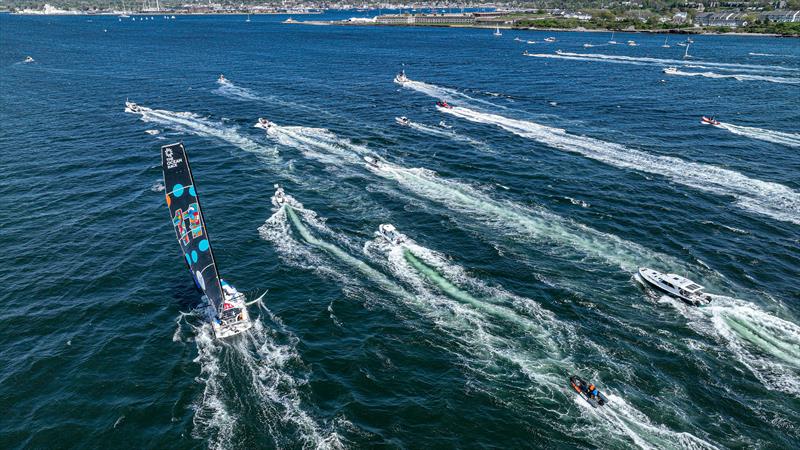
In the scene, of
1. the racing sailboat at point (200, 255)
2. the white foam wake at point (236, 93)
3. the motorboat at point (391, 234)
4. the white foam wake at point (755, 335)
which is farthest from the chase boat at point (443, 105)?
the racing sailboat at point (200, 255)

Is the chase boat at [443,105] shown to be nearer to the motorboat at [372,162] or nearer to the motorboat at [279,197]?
the motorboat at [372,162]

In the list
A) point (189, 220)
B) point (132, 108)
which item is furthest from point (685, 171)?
point (132, 108)

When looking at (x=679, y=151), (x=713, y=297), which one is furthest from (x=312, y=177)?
(x=679, y=151)

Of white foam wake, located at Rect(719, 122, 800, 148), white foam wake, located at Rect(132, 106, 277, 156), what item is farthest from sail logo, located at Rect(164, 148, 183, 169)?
white foam wake, located at Rect(719, 122, 800, 148)

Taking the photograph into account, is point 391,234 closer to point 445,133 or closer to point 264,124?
point 445,133

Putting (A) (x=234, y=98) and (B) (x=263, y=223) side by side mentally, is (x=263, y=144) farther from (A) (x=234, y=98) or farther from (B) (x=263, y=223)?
(A) (x=234, y=98)

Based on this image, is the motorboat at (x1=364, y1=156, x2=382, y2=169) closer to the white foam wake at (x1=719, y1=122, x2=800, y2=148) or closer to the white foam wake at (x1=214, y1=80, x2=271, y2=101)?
the white foam wake at (x1=214, y1=80, x2=271, y2=101)
